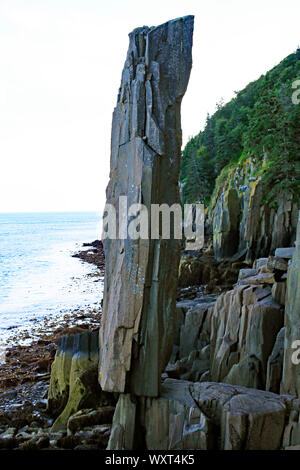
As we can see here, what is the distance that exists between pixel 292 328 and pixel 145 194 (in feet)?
12.3

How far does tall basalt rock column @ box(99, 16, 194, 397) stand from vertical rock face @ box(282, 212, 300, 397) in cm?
224

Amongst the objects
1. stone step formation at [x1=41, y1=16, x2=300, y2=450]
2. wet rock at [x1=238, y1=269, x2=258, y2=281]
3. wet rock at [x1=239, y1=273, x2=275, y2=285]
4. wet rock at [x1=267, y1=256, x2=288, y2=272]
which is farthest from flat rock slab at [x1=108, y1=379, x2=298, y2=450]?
wet rock at [x1=238, y1=269, x2=258, y2=281]

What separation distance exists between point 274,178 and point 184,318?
13.7 meters

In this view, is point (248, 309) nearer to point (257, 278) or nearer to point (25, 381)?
point (257, 278)

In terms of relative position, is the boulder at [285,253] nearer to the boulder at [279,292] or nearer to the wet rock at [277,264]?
the wet rock at [277,264]

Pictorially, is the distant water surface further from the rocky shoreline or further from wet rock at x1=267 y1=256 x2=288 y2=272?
wet rock at x1=267 y1=256 x2=288 y2=272

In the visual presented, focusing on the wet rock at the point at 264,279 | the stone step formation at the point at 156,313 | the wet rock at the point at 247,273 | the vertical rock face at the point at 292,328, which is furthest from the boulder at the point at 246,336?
the wet rock at the point at 247,273

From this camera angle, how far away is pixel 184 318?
546 inches

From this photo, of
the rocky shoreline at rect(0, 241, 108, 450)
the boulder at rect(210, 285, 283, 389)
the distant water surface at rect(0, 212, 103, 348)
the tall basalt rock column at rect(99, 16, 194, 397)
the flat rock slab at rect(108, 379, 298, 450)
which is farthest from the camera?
the distant water surface at rect(0, 212, 103, 348)

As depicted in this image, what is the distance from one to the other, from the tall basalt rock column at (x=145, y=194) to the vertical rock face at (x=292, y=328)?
2238mm

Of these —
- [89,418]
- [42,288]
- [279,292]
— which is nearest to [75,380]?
[89,418]

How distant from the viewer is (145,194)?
267 inches

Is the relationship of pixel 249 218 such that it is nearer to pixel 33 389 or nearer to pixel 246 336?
pixel 246 336

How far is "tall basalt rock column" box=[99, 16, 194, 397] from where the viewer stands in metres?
6.79
